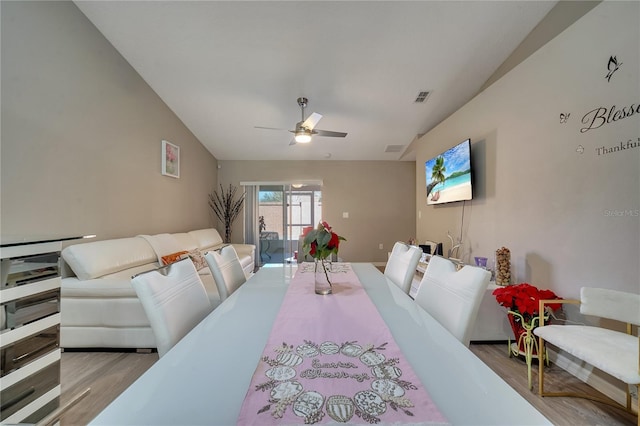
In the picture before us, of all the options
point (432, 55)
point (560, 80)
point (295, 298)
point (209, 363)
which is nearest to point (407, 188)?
point (432, 55)

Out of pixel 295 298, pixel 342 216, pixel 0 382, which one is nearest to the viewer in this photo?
pixel 0 382

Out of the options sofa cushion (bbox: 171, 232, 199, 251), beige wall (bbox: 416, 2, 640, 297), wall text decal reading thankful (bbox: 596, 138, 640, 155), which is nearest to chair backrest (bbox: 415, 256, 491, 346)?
beige wall (bbox: 416, 2, 640, 297)

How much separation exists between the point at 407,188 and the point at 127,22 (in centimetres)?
554

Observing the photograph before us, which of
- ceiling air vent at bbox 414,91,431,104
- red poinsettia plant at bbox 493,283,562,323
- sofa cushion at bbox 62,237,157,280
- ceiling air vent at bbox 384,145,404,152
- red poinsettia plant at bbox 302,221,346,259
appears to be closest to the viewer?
red poinsettia plant at bbox 302,221,346,259

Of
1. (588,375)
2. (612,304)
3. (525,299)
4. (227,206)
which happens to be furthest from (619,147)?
(227,206)

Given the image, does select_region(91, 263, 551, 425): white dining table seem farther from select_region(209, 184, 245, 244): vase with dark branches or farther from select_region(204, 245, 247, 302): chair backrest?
select_region(209, 184, 245, 244): vase with dark branches

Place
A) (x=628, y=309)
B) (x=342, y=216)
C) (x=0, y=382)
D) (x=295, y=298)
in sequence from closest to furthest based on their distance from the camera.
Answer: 1. (x=0, y=382)
2. (x=295, y=298)
3. (x=628, y=309)
4. (x=342, y=216)

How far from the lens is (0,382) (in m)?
1.11

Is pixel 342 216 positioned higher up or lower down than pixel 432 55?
lower down

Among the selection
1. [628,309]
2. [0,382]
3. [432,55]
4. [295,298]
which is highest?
A: [432,55]

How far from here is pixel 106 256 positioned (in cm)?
252

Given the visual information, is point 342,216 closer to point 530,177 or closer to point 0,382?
point 530,177

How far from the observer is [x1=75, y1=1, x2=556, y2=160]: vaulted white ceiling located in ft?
7.99

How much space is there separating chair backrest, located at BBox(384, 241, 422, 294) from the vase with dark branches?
4.67m
